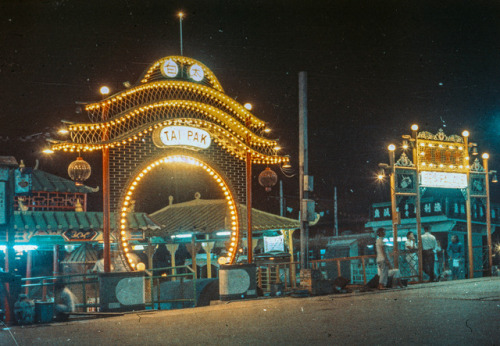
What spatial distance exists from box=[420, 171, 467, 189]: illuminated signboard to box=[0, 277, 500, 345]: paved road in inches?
325

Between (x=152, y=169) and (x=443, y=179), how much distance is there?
37.5 ft

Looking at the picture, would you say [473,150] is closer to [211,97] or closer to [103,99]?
[211,97]

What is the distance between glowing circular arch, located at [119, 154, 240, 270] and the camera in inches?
567

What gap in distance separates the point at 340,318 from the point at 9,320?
6591 millimetres

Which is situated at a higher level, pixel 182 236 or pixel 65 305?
pixel 182 236

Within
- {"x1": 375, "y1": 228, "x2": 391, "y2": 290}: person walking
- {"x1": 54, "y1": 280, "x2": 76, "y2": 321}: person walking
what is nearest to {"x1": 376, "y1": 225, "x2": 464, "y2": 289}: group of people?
{"x1": 375, "y1": 228, "x2": 391, "y2": 290}: person walking

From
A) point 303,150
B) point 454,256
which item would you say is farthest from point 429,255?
point 303,150

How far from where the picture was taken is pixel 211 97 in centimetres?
1608

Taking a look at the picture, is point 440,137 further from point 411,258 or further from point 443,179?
point 411,258

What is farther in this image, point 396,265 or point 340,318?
point 396,265

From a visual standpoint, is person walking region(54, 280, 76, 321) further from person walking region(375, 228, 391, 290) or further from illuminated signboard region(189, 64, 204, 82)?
person walking region(375, 228, 391, 290)

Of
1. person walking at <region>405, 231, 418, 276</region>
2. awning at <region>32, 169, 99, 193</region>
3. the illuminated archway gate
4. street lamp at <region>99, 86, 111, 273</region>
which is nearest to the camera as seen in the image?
street lamp at <region>99, 86, 111, 273</region>

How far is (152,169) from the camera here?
15.5 meters

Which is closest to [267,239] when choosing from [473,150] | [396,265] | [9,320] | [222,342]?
[396,265]
